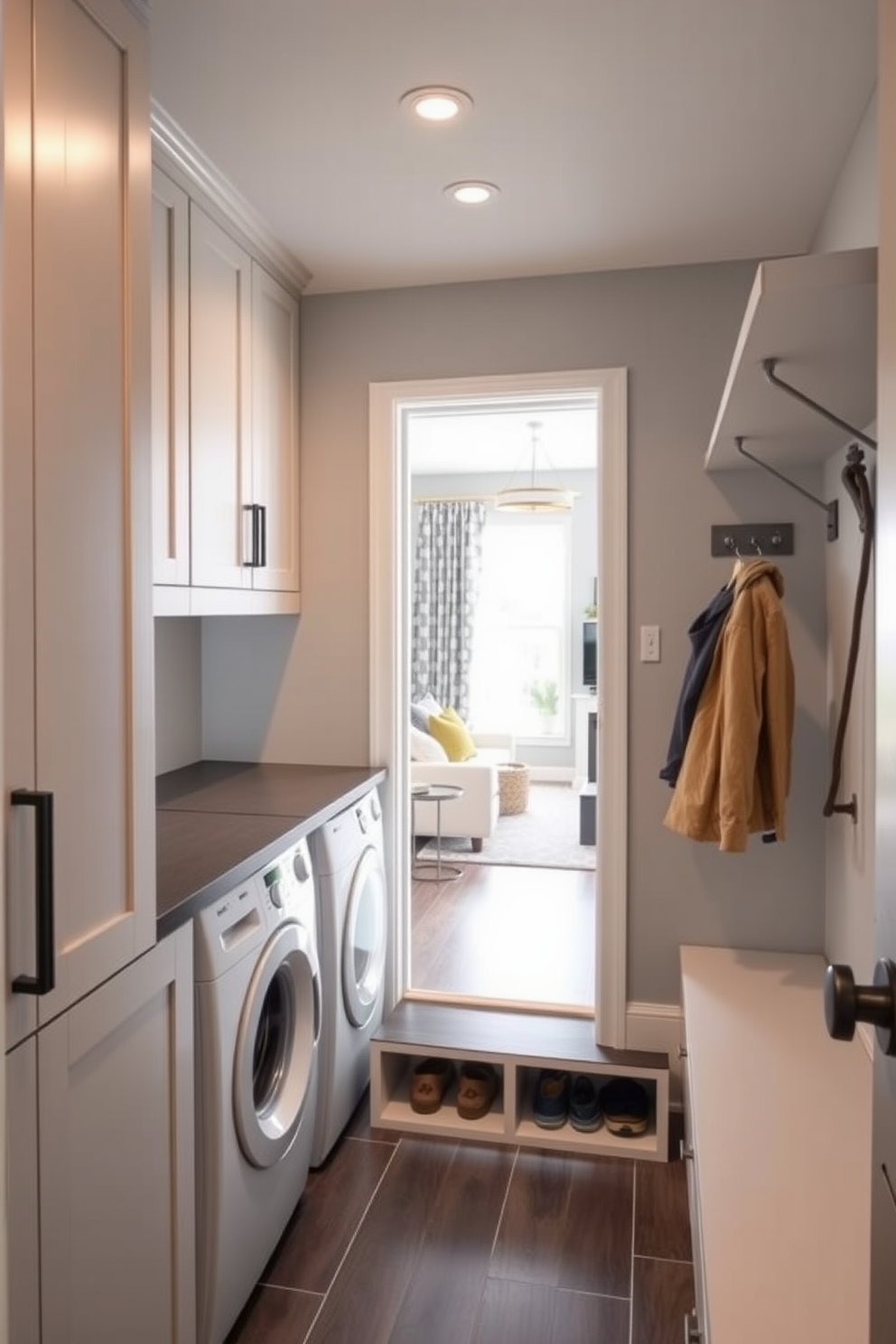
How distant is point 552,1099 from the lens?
8.50 feet

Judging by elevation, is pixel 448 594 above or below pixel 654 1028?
above

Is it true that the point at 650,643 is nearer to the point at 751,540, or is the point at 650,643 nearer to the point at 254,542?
the point at 751,540

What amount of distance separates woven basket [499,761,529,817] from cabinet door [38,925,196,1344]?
4941 mm

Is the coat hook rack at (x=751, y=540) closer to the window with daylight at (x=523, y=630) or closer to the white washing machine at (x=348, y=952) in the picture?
the white washing machine at (x=348, y=952)

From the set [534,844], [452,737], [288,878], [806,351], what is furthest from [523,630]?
[806,351]

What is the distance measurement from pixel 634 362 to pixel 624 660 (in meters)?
0.86

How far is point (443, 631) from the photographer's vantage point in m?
7.65

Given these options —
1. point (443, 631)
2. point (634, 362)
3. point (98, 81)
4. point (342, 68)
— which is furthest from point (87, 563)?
point (443, 631)

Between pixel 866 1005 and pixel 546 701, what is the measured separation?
23.0ft

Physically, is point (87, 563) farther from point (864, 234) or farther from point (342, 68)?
point (864, 234)

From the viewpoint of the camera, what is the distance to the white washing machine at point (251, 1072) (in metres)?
1.69

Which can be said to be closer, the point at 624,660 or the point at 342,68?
the point at 342,68

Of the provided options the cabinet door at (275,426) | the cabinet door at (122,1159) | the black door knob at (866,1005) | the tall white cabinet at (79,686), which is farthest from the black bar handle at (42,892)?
the cabinet door at (275,426)

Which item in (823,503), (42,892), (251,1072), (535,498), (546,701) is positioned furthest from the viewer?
(546,701)
